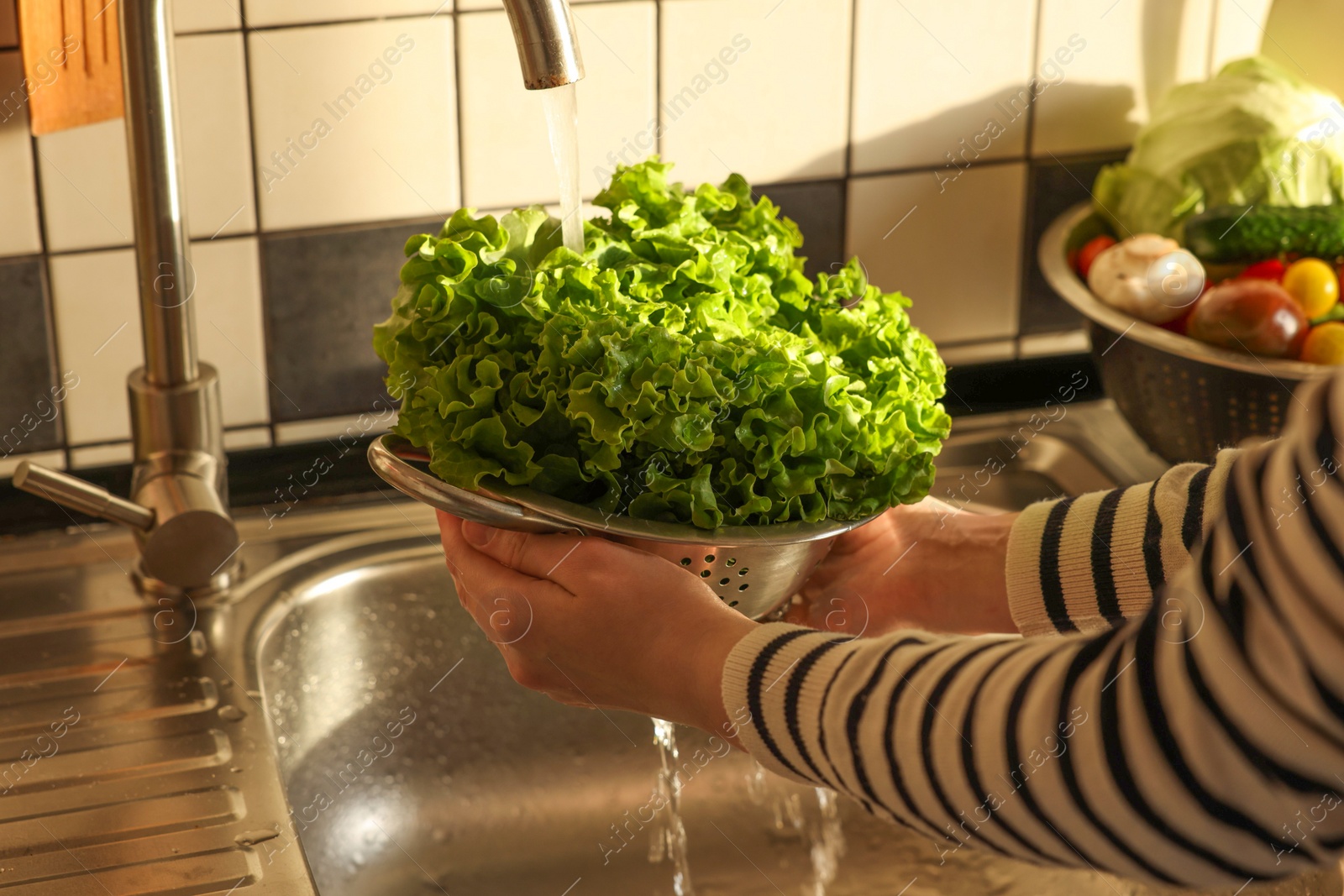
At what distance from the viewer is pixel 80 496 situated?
0.88 meters

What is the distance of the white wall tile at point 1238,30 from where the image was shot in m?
1.23

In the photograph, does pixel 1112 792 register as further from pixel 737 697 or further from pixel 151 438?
pixel 151 438

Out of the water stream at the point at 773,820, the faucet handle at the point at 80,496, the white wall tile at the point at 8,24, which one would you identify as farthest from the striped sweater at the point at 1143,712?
the white wall tile at the point at 8,24

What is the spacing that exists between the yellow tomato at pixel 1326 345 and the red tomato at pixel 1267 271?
62mm

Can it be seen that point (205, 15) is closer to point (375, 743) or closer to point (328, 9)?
point (328, 9)

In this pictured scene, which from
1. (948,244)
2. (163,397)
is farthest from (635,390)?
(948,244)

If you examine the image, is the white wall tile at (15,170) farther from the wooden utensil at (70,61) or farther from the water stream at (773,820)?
the water stream at (773,820)

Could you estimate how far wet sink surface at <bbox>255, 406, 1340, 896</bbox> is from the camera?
0.95m

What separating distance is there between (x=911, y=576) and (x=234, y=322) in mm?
587

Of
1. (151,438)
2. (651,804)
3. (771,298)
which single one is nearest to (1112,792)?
(771,298)

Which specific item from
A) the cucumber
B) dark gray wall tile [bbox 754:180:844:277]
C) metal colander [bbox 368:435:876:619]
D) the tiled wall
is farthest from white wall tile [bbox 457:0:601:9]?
the cucumber

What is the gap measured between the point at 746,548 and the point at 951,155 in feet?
2.07

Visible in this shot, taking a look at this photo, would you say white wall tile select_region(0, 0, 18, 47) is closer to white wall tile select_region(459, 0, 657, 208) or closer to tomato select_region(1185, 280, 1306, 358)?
white wall tile select_region(459, 0, 657, 208)

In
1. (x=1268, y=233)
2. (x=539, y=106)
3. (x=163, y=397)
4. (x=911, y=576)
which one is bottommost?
(x=911, y=576)
